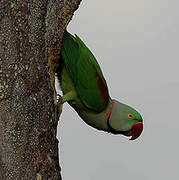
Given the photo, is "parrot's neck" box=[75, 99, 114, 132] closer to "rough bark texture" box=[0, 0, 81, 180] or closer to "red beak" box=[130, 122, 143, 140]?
"red beak" box=[130, 122, 143, 140]

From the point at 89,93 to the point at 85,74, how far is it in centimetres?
16

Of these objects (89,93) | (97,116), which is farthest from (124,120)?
(89,93)

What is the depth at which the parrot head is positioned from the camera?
3.50 m

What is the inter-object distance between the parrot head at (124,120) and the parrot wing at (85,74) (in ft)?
0.97

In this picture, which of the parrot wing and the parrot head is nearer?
the parrot wing

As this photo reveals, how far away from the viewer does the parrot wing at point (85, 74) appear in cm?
303

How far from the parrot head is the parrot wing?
30 centimetres

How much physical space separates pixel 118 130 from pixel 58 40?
4.01 ft

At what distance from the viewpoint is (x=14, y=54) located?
6.89ft

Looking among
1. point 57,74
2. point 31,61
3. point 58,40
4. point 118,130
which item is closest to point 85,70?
point 57,74

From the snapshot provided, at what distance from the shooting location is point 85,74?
3121mm

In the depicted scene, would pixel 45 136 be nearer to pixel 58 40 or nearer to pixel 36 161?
pixel 36 161

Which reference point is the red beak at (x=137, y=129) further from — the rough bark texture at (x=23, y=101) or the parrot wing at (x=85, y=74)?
the rough bark texture at (x=23, y=101)

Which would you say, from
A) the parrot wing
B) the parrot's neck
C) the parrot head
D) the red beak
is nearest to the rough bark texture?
the parrot wing
